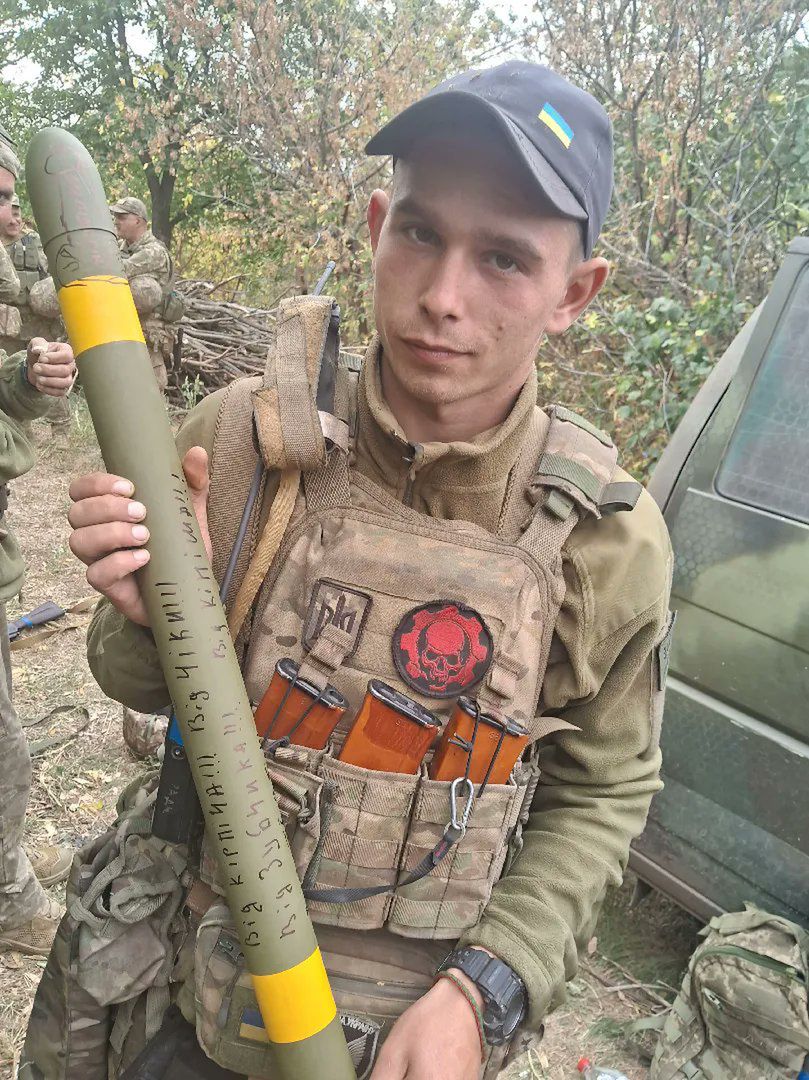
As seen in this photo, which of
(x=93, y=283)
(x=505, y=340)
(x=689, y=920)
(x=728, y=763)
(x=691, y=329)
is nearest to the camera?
(x=93, y=283)

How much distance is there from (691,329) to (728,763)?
3.73 m

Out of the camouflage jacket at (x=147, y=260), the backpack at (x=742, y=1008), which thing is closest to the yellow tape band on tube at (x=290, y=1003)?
the backpack at (x=742, y=1008)

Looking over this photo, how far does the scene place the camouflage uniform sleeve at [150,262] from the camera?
890 cm

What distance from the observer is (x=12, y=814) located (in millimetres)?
2867

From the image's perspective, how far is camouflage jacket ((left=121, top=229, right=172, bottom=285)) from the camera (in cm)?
892

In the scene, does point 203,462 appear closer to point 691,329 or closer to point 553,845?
point 553,845

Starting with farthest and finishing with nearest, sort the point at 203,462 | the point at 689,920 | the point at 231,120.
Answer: the point at 231,120 < the point at 689,920 < the point at 203,462

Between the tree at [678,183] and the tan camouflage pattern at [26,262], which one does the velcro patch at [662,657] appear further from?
the tan camouflage pattern at [26,262]

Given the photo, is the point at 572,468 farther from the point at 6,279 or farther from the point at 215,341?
the point at 215,341

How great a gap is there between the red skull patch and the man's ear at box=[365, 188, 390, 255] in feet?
2.08

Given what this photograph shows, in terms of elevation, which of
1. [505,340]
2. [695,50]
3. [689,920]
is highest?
[695,50]

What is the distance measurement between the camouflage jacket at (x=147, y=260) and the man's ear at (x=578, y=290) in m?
8.31

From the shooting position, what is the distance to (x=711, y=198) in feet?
20.5

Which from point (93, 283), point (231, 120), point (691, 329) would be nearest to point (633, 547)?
point (93, 283)
